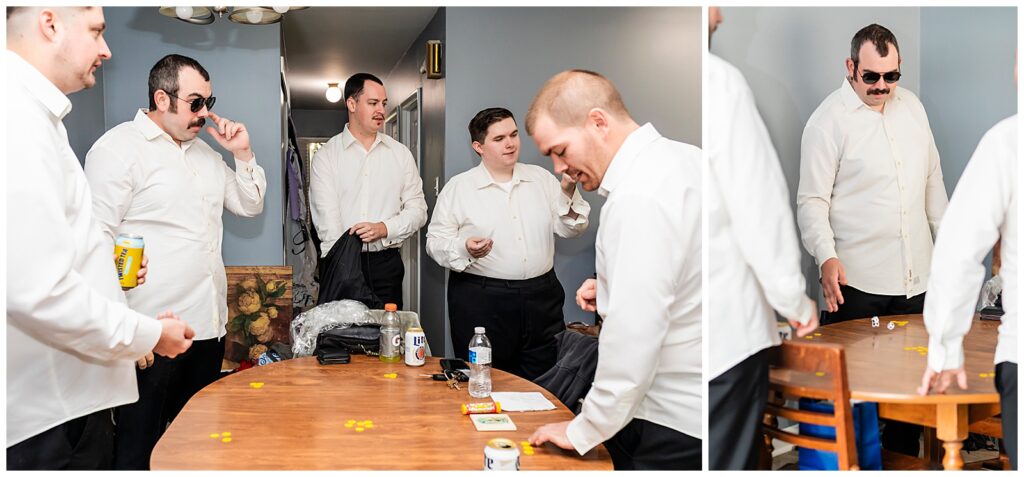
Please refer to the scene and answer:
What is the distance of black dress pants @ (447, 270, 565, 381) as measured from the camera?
3881 mm

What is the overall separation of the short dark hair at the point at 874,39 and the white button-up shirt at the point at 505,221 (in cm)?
218

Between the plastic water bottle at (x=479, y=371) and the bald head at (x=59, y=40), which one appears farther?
the plastic water bottle at (x=479, y=371)

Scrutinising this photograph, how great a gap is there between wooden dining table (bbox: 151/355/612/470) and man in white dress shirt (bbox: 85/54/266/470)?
1.63ft

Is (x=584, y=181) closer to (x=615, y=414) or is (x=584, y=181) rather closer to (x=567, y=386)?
(x=615, y=414)

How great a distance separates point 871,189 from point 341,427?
1305 millimetres

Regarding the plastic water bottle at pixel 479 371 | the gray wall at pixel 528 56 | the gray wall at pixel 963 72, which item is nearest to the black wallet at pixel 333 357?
the plastic water bottle at pixel 479 371

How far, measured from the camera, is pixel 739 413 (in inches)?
65.7

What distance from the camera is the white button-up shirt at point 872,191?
5.54 ft

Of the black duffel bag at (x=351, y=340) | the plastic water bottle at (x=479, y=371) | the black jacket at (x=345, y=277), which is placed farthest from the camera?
the black jacket at (x=345, y=277)

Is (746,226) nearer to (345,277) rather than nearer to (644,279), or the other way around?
(644,279)

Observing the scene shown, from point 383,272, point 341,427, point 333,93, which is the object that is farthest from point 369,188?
point 333,93

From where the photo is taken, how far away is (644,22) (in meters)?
4.75

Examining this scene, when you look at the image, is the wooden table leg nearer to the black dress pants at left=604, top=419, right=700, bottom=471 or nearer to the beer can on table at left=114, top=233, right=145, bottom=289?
the black dress pants at left=604, top=419, right=700, bottom=471

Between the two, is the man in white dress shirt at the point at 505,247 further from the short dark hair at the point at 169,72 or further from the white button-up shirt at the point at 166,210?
the short dark hair at the point at 169,72
